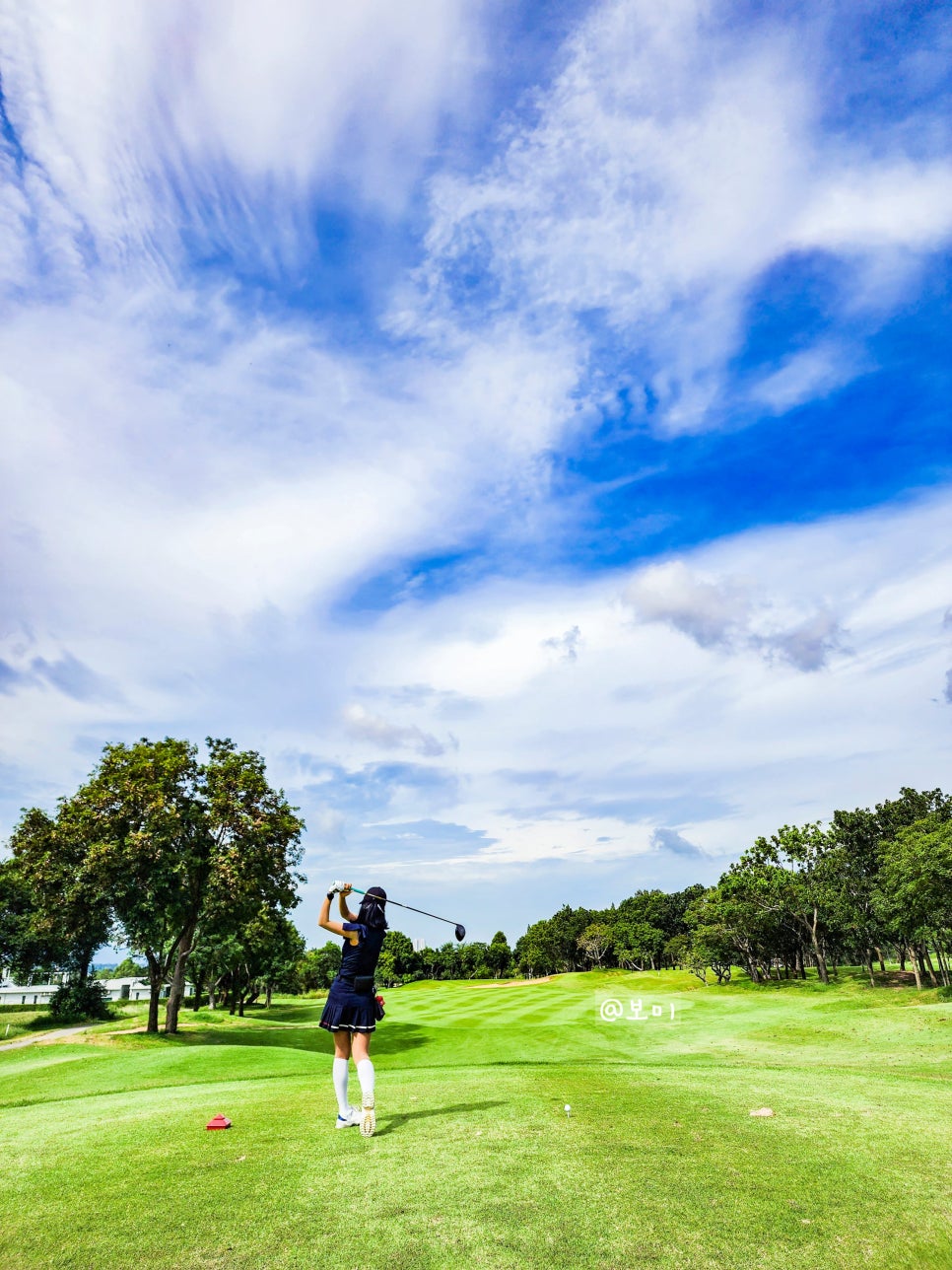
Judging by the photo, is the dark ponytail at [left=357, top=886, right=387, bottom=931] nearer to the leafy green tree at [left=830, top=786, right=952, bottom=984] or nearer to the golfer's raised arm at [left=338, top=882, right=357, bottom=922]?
the golfer's raised arm at [left=338, top=882, right=357, bottom=922]

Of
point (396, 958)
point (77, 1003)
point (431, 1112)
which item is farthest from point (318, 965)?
point (431, 1112)

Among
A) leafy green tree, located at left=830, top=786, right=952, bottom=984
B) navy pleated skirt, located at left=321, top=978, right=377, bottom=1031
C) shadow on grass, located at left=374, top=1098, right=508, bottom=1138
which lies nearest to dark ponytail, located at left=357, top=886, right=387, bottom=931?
navy pleated skirt, located at left=321, top=978, right=377, bottom=1031

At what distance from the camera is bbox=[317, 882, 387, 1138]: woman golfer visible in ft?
30.6

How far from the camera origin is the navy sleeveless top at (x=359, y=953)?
9719 millimetres

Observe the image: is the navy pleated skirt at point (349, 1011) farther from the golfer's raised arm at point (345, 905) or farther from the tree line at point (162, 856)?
the tree line at point (162, 856)

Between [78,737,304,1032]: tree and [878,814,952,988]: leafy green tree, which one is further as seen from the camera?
[878,814,952,988]: leafy green tree

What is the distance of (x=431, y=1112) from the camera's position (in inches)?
404

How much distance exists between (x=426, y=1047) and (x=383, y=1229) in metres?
33.8

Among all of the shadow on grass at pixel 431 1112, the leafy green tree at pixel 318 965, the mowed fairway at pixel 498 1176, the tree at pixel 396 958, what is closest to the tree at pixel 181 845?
the mowed fairway at pixel 498 1176

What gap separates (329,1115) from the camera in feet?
32.5

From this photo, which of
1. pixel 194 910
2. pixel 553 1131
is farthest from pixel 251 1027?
pixel 553 1131

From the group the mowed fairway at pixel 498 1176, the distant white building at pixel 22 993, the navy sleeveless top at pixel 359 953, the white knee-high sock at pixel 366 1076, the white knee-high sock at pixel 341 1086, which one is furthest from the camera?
the distant white building at pixel 22 993

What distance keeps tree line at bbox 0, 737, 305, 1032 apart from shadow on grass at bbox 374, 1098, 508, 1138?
24009 millimetres

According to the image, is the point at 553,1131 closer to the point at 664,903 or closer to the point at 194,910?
the point at 194,910
